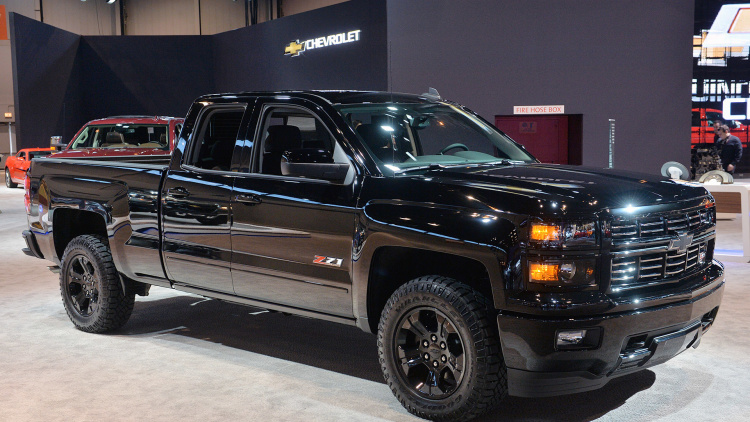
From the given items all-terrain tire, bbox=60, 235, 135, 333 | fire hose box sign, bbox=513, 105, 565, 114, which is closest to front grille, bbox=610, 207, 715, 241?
all-terrain tire, bbox=60, 235, 135, 333

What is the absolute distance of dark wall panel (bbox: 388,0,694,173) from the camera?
55.2 ft

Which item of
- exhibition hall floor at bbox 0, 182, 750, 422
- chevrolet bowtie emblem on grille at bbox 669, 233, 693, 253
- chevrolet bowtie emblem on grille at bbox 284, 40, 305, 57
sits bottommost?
exhibition hall floor at bbox 0, 182, 750, 422

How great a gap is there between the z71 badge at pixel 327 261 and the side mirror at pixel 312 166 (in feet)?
1.42

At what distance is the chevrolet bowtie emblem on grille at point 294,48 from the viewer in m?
21.7

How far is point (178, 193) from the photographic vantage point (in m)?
5.32

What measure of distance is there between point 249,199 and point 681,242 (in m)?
2.45

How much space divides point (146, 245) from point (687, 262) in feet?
11.5

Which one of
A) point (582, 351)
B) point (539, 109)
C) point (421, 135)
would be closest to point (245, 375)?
point (421, 135)

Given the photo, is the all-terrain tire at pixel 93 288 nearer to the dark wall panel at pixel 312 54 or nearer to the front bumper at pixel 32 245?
the front bumper at pixel 32 245

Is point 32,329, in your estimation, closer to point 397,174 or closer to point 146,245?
point 146,245

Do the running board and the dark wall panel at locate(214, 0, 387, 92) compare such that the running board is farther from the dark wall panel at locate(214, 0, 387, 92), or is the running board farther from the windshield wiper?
the dark wall panel at locate(214, 0, 387, 92)

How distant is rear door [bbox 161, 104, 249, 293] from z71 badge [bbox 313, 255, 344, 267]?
2.43 feet

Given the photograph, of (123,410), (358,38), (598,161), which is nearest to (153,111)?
(358,38)

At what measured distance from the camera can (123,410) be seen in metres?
4.34
